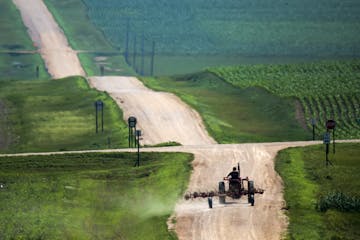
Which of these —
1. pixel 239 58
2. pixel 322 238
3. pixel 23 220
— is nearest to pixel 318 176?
pixel 322 238

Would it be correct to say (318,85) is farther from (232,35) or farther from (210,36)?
(210,36)

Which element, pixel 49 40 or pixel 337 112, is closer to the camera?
pixel 337 112

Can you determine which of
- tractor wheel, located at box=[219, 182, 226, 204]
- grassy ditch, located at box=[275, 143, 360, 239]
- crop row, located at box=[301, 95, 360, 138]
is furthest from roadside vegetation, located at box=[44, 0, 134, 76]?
tractor wheel, located at box=[219, 182, 226, 204]

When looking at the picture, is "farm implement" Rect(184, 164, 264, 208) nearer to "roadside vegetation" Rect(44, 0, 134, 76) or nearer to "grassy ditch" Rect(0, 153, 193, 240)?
"grassy ditch" Rect(0, 153, 193, 240)

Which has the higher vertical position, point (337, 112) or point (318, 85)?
point (318, 85)

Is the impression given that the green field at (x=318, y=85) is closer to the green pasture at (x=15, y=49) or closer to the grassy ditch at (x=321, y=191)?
the grassy ditch at (x=321, y=191)

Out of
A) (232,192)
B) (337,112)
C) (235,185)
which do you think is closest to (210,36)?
(337,112)
